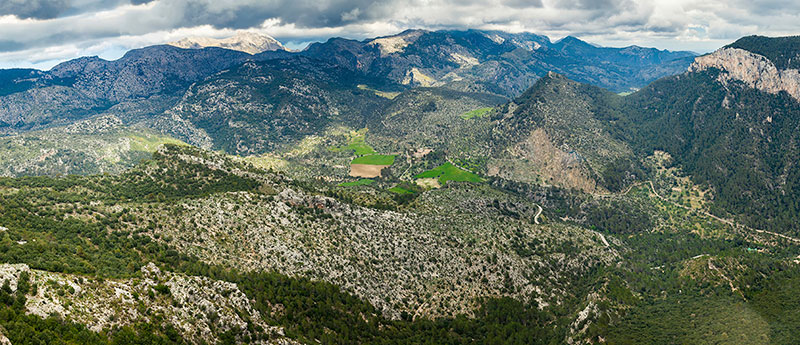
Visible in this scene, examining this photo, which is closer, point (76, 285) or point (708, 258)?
point (76, 285)

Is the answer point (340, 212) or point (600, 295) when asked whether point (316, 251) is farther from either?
point (600, 295)

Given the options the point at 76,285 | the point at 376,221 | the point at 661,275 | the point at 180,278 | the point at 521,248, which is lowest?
the point at 661,275

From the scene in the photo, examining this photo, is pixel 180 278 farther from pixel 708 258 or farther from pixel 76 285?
pixel 708 258

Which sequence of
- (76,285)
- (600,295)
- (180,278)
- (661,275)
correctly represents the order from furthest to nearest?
(661,275)
(600,295)
(180,278)
(76,285)

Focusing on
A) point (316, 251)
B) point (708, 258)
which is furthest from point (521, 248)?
point (316, 251)

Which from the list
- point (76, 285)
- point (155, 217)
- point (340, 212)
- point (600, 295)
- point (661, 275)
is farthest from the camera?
point (661, 275)

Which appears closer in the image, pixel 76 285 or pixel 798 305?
pixel 76 285

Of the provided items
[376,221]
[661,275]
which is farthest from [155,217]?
[661,275]

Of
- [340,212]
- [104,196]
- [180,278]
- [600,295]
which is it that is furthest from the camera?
[340,212]

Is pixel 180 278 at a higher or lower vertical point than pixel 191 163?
lower
